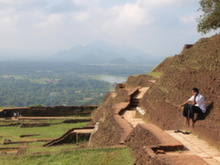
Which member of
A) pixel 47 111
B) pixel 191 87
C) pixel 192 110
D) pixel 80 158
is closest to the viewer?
pixel 80 158

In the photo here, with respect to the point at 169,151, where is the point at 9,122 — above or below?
below

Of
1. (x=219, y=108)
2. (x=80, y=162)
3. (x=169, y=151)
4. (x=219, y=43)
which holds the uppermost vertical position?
(x=219, y=43)

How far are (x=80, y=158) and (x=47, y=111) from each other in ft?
60.2

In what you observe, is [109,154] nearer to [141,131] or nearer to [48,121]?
[141,131]

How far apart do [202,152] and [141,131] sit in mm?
1973

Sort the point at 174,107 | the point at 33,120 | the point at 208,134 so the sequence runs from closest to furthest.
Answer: the point at 208,134
the point at 174,107
the point at 33,120

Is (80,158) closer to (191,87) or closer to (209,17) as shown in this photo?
(191,87)

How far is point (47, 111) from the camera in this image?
2445 centimetres

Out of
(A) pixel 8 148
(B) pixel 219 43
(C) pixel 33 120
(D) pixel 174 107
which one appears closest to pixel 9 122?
(C) pixel 33 120

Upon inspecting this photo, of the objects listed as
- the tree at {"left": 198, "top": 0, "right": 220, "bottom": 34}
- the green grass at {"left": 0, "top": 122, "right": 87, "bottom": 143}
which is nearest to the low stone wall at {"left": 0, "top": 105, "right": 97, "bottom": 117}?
the green grass at {"left": 0, "top": 122, "right": 87, "bottom": 143}

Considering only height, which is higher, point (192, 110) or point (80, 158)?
point (192, 110)

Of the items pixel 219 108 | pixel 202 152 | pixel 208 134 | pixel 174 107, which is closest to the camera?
pixel 202 152

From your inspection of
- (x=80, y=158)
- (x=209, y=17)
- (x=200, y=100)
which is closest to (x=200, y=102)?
(x=200, y=100)

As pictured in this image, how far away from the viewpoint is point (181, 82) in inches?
388
